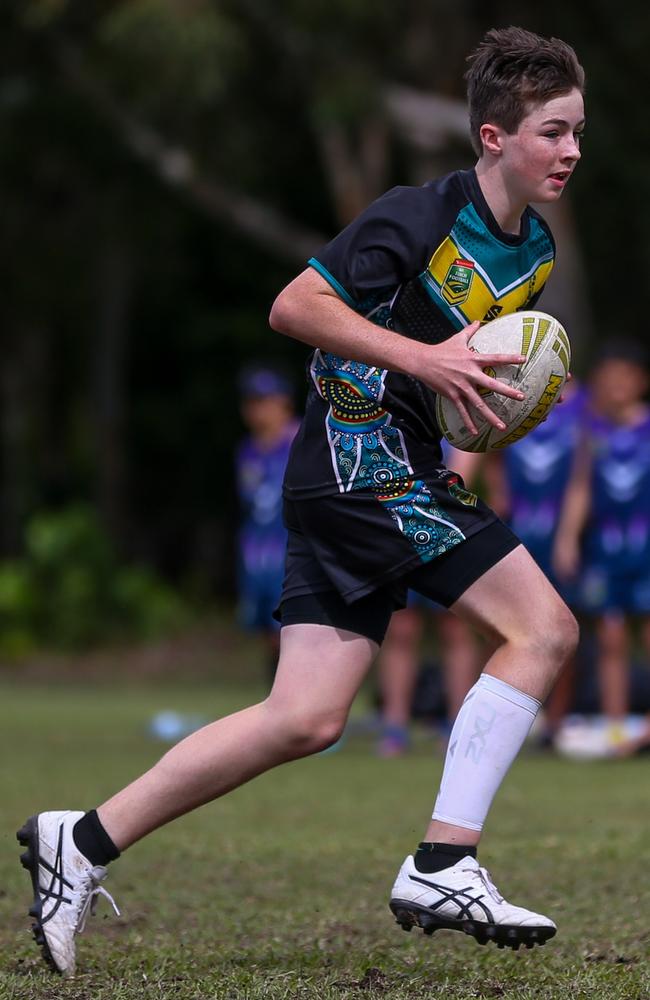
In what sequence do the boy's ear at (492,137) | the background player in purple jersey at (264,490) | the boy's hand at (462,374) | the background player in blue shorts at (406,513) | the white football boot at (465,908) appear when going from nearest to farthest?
the white football boot at (465,908)
the boy's hand at (462,374)
the background player in blue shorts at (406,513)
the boy's ear at (492,137)
the background player in purple jersey at (264,490)

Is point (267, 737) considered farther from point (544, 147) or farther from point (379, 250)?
point (544, 147)

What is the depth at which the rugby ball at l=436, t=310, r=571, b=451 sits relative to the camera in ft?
13.9

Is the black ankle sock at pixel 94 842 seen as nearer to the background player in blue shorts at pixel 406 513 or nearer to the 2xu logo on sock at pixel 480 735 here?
the background player in blue shorts at pixel 406 513

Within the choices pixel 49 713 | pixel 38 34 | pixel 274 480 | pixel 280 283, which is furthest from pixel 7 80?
pixel 274 480

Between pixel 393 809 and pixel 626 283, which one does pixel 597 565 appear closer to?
pixel 393 809

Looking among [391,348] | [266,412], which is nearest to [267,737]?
[391,348]

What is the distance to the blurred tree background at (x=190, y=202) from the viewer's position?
1884cm

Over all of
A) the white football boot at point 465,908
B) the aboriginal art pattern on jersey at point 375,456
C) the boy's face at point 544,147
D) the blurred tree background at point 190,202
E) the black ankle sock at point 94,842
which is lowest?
the black ankle sock at point 94,842

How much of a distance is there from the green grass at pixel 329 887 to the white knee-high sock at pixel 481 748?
396 millimetres

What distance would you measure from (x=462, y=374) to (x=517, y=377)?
237 millimetres

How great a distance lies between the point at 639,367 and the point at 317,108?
9.15 metres

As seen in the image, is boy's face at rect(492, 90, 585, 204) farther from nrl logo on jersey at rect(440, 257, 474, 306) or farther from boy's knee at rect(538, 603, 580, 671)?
boy's knee at rect(538, 603, 580, 671)

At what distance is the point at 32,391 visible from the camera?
98.1 ft

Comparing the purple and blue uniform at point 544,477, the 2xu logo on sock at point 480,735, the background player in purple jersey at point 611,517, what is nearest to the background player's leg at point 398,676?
the purple and blue uniform at point 544,477
